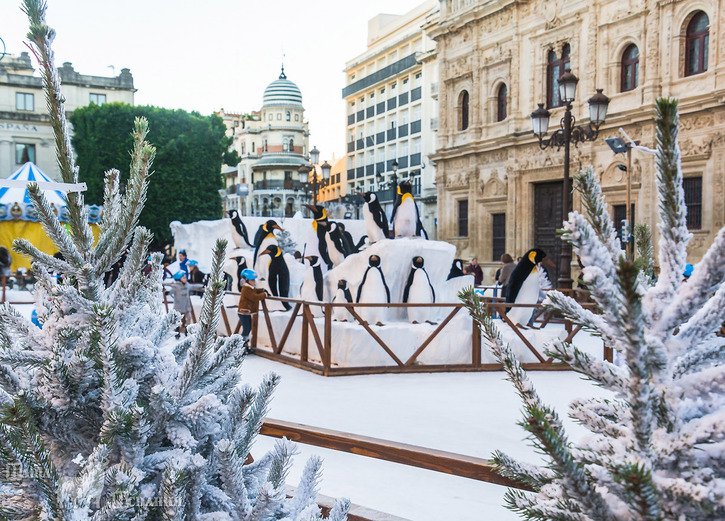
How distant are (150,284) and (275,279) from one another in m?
9.58

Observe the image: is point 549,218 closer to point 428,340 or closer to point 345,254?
point 345,254

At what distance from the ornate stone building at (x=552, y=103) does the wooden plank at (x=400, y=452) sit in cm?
1701

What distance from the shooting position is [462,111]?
29.7m

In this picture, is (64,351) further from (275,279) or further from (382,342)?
(275,279)

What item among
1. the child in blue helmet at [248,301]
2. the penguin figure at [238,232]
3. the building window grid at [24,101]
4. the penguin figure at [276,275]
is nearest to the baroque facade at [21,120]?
the building window grid at [24,101]

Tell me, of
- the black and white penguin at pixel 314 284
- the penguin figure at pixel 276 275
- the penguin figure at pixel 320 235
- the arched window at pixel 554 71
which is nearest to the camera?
the black and white penguin at pixel 314 284

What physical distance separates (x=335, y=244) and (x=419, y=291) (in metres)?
2.85

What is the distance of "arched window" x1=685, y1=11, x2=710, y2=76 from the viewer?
65.1 ft

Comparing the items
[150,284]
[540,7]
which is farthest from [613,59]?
[150,284]

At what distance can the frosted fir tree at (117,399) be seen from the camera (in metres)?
1.31

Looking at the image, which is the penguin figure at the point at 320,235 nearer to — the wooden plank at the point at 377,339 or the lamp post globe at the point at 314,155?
the wooden plank at the point at 377,339

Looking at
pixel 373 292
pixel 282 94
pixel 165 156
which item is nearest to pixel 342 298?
pixel 373 292

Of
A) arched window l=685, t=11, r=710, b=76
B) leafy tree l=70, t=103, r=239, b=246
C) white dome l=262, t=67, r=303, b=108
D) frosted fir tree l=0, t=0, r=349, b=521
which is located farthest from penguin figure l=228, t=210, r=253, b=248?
white dome l=262, t=67, r=303, b=108

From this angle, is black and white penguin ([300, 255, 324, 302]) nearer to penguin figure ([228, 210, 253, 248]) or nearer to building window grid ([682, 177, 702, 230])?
penguin figure ([228, 210, 253, 248])
